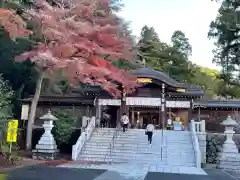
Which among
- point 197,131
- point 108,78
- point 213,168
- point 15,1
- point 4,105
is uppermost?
point 15,1

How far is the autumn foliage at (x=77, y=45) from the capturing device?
62.2ft

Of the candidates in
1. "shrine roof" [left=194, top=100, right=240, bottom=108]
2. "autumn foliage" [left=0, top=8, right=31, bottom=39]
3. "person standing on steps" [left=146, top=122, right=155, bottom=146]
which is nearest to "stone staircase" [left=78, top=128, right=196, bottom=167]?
"person standing on steps" [left=146, top=122, right=155, bottom=146]

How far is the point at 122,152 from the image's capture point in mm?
17391

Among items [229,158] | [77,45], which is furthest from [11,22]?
[229,158]

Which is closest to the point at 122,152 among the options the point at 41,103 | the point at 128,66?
the point at 41,103

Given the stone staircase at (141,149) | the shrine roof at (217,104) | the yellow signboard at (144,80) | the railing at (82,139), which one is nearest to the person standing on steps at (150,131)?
the stone staircase at (141,149)

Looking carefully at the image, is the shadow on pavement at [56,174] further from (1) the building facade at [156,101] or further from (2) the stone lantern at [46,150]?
(1) the building facade at [156,101]

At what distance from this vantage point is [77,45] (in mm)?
19594

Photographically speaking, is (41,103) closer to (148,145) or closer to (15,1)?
(15,1)

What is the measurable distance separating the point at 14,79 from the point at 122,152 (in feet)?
36.1

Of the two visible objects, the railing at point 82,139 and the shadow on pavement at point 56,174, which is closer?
the shadow on pavement at point 56,174

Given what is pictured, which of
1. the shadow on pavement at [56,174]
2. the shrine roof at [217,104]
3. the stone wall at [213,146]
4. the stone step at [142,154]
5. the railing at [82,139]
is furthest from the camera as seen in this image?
the shrine roof at [217,104]

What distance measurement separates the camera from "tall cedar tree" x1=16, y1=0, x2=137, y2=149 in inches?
747

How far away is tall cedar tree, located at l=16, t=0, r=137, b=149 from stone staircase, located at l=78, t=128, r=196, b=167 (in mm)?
3749
